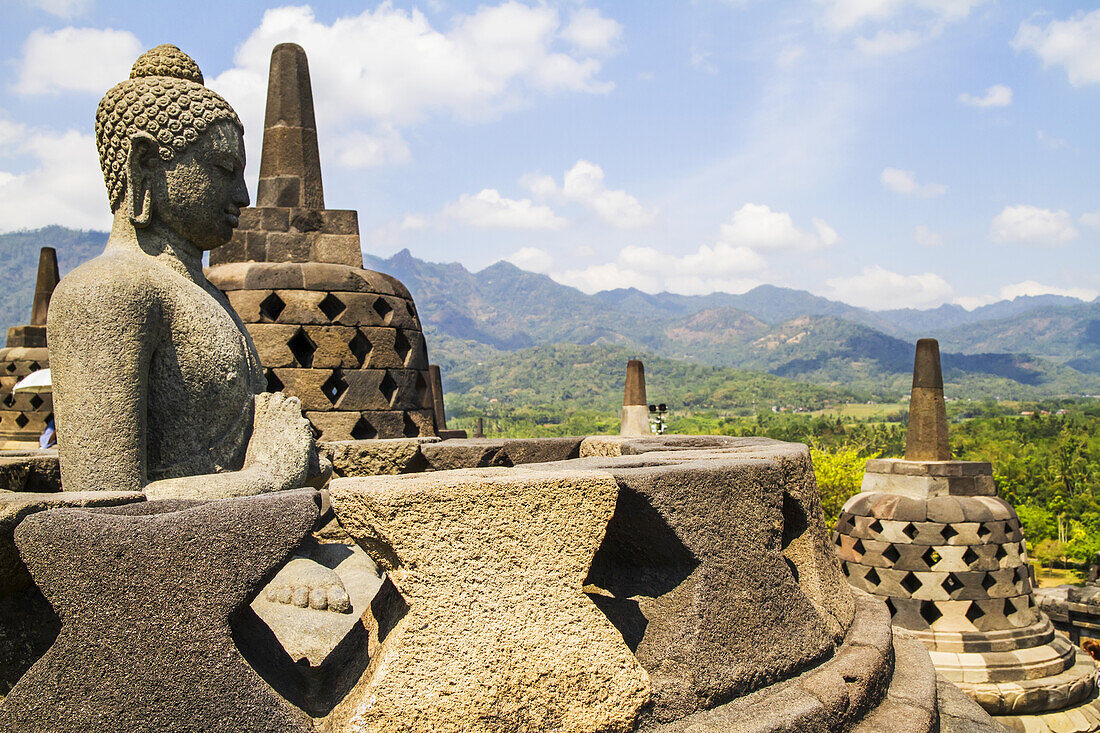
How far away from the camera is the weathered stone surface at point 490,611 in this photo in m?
1.82

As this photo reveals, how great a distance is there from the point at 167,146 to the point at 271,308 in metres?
2.04

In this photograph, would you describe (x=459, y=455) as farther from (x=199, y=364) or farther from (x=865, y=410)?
(x=865, y=410)

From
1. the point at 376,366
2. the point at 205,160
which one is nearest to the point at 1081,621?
the point at 376,366

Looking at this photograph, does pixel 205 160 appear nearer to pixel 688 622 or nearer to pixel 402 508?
pixel 402 508

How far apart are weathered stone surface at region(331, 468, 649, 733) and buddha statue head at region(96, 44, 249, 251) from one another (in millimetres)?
1395

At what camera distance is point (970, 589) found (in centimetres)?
754

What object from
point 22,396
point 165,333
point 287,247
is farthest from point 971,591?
point 22,396

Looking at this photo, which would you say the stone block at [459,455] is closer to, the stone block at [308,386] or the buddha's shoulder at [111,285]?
the stone block at [308,386]

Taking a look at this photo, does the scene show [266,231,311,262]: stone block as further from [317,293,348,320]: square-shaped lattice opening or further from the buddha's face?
the buddha's face

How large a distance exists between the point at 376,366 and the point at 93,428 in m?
2.55

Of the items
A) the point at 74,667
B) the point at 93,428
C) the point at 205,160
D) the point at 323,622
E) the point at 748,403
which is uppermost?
the point at 205,160

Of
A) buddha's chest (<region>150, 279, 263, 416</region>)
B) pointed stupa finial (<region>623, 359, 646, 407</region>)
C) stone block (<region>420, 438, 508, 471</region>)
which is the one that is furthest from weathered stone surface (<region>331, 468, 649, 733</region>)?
pointed stupa finial (<region>623, 359, 646, 407</region>)

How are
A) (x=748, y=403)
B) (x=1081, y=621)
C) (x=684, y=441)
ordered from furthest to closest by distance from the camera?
1. (x=748, y=403)
2. (x=1081, y=621)
3. (x=684, y=441)

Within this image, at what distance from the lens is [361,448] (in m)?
3.79
